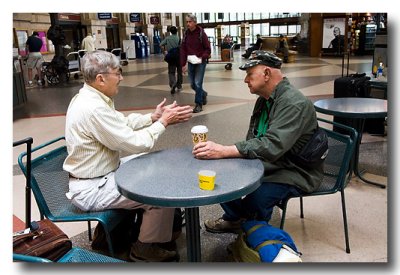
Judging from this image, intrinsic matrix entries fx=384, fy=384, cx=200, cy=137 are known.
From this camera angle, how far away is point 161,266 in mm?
2143

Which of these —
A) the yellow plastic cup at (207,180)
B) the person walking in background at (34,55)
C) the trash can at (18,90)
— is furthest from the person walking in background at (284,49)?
the yellow plastic cup at (207,180)

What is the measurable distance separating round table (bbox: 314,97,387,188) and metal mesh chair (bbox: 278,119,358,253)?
26.0 inches

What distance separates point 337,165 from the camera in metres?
2.56

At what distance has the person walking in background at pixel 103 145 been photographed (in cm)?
198

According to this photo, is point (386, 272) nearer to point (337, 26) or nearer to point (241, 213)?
point (241, 213)

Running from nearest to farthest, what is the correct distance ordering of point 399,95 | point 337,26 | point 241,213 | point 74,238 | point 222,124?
1. point 399,95
2. point 241,213
3. point 74,238
4. point 222,124
5. point 337,26

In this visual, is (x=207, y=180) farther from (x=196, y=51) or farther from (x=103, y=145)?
(x=196, y=51)

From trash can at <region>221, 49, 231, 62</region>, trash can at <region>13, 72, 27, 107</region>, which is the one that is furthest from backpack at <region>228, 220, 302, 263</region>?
trash can at <region>221, 49, 231, 62</region>

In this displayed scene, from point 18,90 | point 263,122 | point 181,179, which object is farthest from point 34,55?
point 181,179

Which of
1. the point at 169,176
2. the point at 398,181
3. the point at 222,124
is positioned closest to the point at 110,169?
the point at 169,176

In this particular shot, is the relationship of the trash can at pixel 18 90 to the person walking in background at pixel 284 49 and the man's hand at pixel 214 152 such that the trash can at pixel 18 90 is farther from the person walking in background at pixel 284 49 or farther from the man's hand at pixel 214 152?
the person walking in background at pixel 284 49

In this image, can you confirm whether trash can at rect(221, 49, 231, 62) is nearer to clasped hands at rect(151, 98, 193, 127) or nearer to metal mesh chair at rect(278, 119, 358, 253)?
metal mesh chair at rect(278, 119, 358, 253)
